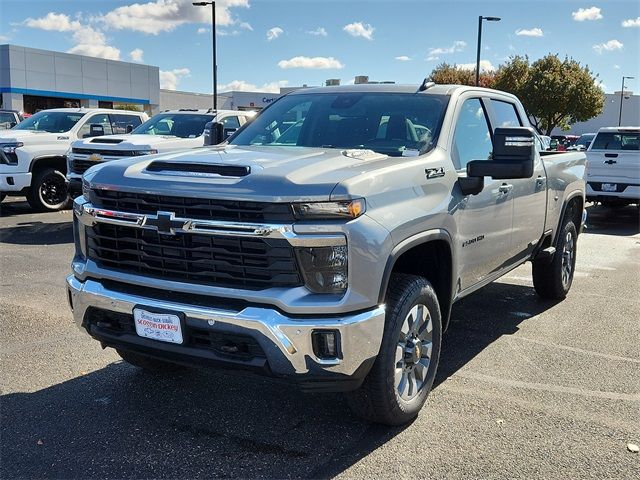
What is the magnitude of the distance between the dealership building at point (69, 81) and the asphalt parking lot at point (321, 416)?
38.3 m

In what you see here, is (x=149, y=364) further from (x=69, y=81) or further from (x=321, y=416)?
(x=69, y=81)

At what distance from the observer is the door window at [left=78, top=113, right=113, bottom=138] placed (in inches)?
518

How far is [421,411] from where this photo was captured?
390 centimetres

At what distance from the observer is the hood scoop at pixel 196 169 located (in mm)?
3273

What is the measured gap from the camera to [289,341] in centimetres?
297

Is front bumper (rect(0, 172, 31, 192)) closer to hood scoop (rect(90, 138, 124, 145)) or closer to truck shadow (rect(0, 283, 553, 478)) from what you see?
hood scoop (rect(90, 138, 124, 145))

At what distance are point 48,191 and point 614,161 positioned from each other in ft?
37.8

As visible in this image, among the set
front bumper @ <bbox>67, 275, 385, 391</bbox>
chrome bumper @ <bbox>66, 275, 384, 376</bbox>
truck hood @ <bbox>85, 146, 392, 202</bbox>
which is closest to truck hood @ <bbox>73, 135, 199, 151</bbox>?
truck hood @ <bbox>85, 146, 392, 202</bbox>

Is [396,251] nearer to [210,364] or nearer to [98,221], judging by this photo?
[210,364]

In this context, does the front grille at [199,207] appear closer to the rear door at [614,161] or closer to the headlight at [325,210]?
the headlight at [325,210]

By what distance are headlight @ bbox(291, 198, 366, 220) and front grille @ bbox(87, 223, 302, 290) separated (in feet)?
0.54

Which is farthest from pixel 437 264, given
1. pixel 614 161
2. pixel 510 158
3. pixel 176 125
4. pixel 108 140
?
pixel 614 161

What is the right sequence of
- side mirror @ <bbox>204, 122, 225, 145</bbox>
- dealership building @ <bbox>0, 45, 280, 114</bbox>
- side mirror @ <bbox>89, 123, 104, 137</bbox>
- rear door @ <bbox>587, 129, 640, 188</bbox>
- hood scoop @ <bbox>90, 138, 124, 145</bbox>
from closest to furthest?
1. side mirror @ <bbox>204, 122, 225, 145</bbox>
2. hood scoop @ <bbox>90, 138, 124, 145</bbox>
3. side mirror @ <bbox>89, 123, 104, 137</bbox>
4. rear door @ <bbox>587, 129, 640, 188</bbox>
5. dealership building @ <bbox>0, 45, 280, 114</bbox>

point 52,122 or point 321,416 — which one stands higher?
point 52,122
